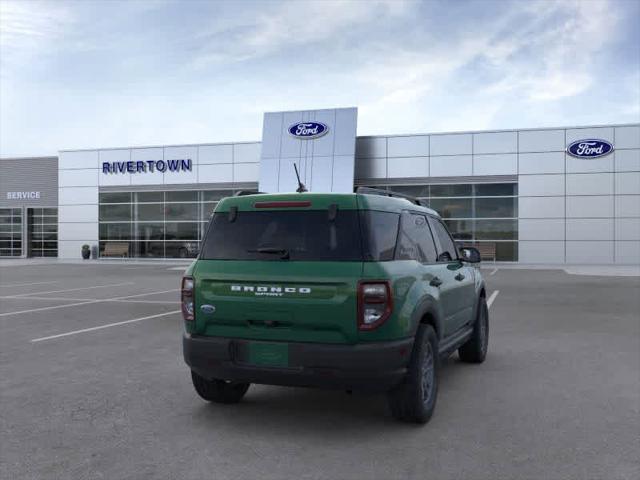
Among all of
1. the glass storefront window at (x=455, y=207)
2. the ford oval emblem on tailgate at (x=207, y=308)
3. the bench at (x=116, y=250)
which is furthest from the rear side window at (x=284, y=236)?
the bench at (x=116, y=250)

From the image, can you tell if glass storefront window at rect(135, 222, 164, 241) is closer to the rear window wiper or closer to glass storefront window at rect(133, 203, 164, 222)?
glass storefront window at rect(133, 203, 164, 222)

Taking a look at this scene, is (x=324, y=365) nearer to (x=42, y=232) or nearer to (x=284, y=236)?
(x=284, y=236)

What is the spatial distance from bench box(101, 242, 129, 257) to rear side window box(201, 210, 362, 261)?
3397cm

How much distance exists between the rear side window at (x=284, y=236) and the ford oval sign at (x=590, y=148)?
1158 inches

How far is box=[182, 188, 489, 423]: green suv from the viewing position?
449 centimetres

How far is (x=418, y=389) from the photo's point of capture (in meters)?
4.80

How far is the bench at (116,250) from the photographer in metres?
37.4

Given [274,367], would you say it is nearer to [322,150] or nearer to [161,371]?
[161,371]

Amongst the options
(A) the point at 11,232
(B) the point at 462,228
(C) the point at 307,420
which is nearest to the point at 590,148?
(B) the point at 462,228

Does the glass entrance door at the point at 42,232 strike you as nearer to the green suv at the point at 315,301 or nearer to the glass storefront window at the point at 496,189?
the glass storefront window at the point at 496,189

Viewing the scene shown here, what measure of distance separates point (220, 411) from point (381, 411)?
4.50 feet

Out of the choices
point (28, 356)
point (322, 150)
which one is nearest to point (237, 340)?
point (28, 356)

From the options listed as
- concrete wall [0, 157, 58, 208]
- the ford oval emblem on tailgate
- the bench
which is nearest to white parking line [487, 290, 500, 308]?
the ford oval emblem on tailgate

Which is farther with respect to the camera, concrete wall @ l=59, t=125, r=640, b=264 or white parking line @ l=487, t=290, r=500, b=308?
concrete wall @ l=59, t=125, r=640, b=264
